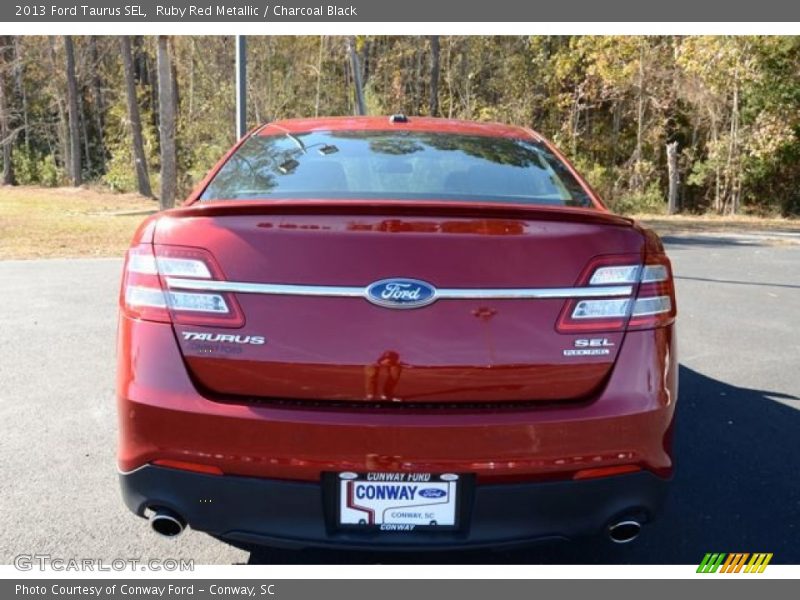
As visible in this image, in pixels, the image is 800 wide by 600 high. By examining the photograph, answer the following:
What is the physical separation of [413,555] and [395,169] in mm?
1491

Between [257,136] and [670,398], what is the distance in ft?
7.07

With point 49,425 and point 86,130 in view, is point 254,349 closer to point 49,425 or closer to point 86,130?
point 49,425

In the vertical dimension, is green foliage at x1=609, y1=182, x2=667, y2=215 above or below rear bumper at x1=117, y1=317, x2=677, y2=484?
below

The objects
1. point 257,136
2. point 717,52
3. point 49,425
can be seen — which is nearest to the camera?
point 257,136

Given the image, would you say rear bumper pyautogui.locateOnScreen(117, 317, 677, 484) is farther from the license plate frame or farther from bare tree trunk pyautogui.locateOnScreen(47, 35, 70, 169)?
bare tree trunk pyautogui.locateOnScreen(47, 35, 70, 169)

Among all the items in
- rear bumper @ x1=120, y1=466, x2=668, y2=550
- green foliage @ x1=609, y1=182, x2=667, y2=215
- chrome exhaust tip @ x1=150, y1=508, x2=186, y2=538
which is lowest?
green foliage @ x1=609, y1=182, x2=667, y2=215

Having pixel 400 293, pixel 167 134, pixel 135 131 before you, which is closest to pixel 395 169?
pixel 400 293

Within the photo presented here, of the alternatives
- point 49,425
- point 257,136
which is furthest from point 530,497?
point 49,425

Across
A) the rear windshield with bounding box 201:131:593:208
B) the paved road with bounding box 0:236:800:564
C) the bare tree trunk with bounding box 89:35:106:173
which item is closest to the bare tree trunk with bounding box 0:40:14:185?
the bare tree trunk with bounding box 89:35:106:173

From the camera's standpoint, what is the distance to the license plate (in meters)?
2.00

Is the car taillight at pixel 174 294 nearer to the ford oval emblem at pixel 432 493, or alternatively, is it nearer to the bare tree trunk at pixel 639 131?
the ford oval emblem at pixel 432 493

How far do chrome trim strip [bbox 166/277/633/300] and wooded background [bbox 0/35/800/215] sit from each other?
15170mm

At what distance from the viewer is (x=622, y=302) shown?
205 centimetres

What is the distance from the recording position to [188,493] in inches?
79.7
